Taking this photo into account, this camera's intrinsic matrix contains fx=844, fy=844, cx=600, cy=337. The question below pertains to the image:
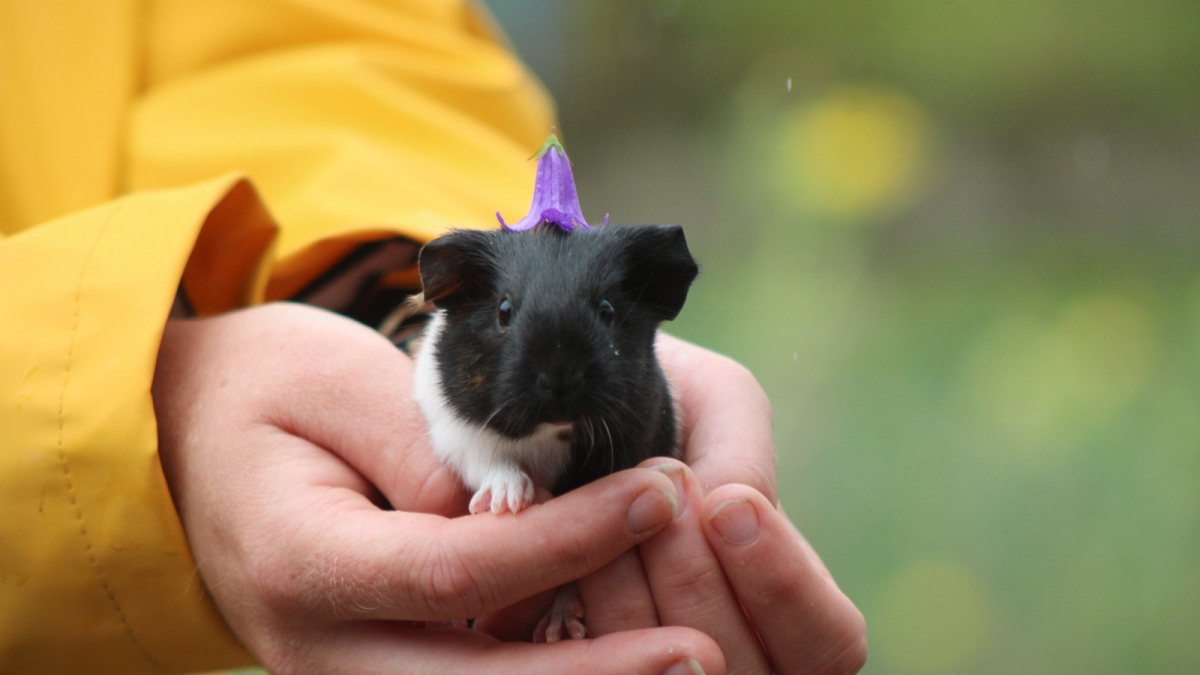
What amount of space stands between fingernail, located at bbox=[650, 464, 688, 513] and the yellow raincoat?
3.10 ft

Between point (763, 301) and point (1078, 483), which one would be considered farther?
point (763, 301)

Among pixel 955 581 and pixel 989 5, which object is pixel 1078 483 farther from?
pixel 989 5

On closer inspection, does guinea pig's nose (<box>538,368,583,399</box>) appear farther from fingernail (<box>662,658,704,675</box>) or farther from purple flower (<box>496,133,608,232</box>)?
fingernail (<box>662,658,704,675</box>)

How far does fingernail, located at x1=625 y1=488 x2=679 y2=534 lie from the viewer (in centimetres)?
145

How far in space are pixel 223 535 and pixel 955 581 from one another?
370cm

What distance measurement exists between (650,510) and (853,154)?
149 inches

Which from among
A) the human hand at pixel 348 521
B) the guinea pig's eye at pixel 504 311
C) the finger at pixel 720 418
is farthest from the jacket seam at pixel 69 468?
the finger at pixel 720 418

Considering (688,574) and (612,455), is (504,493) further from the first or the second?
(688,574)

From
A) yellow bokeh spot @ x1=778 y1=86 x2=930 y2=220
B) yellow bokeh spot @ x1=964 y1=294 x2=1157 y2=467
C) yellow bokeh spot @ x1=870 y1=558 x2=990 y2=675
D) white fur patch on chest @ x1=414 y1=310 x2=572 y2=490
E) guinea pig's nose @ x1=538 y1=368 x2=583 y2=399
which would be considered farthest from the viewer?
yellow bokeh spot @ x1=778 y1=86 x2=930 y2=220

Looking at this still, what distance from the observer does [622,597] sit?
5.17ft

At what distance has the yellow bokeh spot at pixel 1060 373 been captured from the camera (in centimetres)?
404

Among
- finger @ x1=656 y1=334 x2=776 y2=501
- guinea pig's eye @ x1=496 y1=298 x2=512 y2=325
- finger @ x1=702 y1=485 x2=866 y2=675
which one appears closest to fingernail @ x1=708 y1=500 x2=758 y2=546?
finger @ x1=702 y1=485 x2=866 y2=675

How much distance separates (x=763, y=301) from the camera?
4.45 meters

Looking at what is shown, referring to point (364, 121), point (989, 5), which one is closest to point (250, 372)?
point (364, 121)
